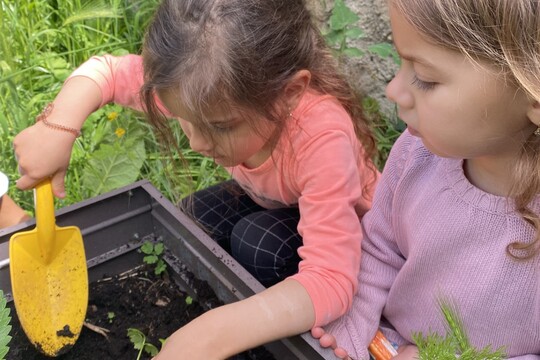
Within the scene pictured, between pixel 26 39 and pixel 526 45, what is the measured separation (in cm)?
193

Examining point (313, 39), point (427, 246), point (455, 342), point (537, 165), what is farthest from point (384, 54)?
point (455, 342)

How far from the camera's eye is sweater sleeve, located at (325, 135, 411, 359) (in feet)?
4.49

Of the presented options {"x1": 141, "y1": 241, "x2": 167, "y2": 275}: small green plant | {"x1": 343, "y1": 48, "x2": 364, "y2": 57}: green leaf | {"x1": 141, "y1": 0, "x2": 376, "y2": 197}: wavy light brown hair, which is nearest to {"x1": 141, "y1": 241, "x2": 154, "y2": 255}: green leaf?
{"x1": 141, "y1": 241, "x2": 167, "y2": 275}: small green plant

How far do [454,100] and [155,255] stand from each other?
92 cm

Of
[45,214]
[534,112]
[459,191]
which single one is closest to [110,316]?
[45,214]

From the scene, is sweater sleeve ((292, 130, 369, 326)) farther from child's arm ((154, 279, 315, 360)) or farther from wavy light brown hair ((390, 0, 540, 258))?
wavy light brown hair ((390, 0, 540, 258))

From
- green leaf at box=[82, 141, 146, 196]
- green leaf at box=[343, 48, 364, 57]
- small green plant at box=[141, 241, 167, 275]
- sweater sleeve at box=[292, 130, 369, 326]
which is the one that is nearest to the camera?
sweater sleeve at box=[292, 130, 369, 326]

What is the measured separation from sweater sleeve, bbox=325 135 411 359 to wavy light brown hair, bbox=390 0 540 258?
1.32ft

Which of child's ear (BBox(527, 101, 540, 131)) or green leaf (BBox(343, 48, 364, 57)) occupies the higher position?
child's ear (BBox(527, 101, 540, 131))

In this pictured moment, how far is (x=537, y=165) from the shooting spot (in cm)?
107

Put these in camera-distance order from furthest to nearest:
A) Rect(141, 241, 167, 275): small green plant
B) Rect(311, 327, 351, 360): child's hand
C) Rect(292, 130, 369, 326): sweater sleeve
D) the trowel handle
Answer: Rect(141, 241, 167, 275): small green plant < the trowel handle < Rect(292, 130, 369, 326): sweater sleeve < Rect(311, 327, 351, 360): child's hand

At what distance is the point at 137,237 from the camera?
1.72 m

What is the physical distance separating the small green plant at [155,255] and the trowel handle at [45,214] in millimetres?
254

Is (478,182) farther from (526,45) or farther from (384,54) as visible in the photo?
(384,54)
